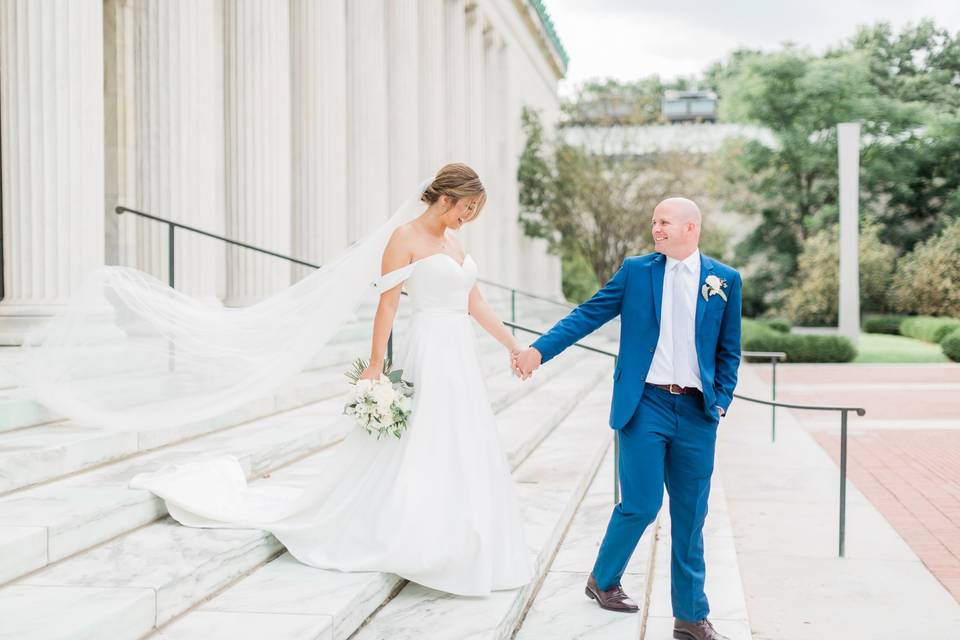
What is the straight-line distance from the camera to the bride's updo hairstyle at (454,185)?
208 inches

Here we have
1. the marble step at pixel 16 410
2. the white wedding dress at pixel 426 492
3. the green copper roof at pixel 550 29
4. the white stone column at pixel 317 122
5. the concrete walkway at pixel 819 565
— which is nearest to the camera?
the white wedding dress at pixel 426 492

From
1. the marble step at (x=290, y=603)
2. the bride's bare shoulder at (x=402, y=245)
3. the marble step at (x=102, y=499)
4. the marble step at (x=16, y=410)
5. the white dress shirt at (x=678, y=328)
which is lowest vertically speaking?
the marble step at (x=290, y=603)

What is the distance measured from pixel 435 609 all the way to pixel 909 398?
15.9 m

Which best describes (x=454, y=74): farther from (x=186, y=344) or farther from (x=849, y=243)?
(x=186, y=344)

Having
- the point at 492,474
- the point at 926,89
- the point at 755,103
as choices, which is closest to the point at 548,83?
the point at 755,103

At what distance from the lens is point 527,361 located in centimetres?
540

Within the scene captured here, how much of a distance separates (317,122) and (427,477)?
9651 millimetres

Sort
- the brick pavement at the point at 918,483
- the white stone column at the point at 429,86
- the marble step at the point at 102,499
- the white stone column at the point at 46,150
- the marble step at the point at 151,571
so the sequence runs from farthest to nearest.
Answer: the white stone column at the point at 429,86
the brick pavement at the point at 918,483
the white stone column at the point at 46,150
the marble step at the point at 102,499
the marble step at the point at 151,571

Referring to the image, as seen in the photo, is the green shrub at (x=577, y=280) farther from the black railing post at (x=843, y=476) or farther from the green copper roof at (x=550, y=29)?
the black railing post at (x=843, y=476)

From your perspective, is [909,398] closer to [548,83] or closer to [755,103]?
[548,83]

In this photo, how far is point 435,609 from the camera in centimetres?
497

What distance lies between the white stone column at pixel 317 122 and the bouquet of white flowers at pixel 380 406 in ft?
29.2

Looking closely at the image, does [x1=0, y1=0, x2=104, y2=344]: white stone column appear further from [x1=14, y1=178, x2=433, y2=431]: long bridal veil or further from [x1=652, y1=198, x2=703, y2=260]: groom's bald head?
[x1=652, y1=198, x2=703, y2=260]: groom's bald head

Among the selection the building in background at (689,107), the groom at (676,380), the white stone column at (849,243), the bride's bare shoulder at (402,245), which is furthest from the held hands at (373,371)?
the building in background at (689,107)
